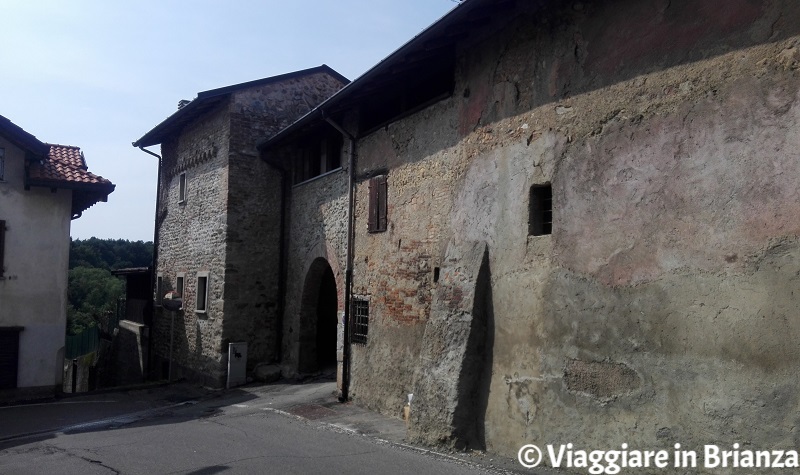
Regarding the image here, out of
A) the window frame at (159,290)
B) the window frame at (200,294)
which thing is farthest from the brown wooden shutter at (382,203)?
the window frame at (159,290)

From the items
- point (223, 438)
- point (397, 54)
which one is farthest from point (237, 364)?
point (397, 54)

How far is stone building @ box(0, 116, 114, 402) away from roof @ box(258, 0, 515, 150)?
23.3 ft

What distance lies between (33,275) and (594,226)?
42.5ft

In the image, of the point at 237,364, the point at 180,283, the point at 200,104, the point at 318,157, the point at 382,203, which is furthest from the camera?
the point at 180,283

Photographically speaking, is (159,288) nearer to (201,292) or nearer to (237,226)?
(201,292)

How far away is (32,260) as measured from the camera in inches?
563

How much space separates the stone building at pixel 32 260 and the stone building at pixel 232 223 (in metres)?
2.75

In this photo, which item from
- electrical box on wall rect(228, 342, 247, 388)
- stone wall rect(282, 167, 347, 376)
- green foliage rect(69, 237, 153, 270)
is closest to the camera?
stone wall rect(282, 167, 347, 376)

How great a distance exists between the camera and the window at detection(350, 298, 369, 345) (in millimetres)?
11172

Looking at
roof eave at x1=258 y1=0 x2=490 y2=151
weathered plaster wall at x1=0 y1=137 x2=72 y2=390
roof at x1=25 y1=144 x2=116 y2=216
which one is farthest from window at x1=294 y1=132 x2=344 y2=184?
weathered plaster wall at x1=0 y1=137 x2=72 y2=390

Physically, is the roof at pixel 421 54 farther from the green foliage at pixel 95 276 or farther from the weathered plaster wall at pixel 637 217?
the green foliage at pixel 95 276

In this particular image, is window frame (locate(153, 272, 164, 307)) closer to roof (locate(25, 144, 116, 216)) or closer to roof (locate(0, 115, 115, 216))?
roof (locate(25, 144, 116, 216))

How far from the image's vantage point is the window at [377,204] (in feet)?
35.4

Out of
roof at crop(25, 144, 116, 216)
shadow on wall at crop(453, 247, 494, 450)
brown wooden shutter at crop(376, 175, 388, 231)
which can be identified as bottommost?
shadow on wall at crop(453, 247, 494, 450)
